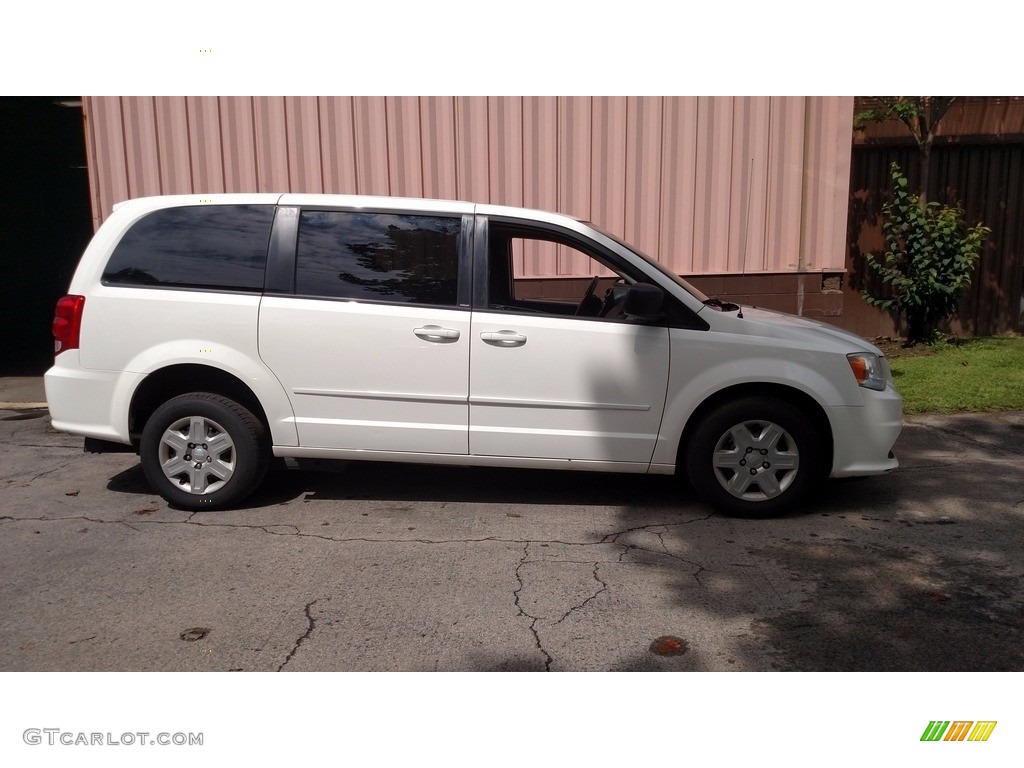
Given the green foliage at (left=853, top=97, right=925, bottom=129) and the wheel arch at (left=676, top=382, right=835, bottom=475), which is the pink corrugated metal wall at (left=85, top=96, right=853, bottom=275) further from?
the wheel arch at (left=676, top=382, right=835, bottom=475)

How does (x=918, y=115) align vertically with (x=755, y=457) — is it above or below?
above

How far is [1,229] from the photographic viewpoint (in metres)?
15.1

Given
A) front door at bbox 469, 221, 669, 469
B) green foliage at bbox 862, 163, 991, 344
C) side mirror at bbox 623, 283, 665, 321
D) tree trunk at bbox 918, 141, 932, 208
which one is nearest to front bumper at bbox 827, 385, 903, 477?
front door at bbox 469, 221, 669, 469

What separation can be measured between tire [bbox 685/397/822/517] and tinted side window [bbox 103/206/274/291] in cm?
284

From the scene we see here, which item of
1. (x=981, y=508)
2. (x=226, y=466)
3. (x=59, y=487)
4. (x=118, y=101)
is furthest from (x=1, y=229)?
(x=981, y=508)

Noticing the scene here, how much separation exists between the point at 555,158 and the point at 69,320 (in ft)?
18.5

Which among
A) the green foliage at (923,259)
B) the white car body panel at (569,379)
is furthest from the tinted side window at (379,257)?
the green foliage at (923,259)

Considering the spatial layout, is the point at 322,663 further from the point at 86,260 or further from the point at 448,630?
Answer: the point at 86,260

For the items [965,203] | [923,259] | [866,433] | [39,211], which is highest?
[39,211]

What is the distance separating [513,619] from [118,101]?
320 inches

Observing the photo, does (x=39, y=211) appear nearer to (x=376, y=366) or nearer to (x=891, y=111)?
(x=376, y=366)

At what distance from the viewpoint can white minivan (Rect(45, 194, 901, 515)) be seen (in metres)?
4.94

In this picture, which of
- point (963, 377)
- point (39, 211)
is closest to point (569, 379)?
point (963, 377)
